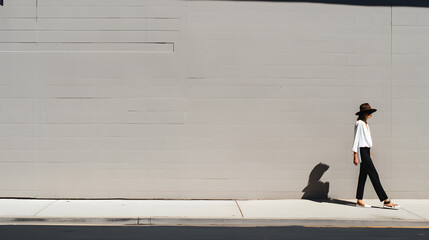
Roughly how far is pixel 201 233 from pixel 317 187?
10.8ft

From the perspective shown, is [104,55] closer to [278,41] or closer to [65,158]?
[65,158]

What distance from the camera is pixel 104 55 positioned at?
9.98 meters

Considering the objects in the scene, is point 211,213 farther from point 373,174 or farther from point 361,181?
point 373,174

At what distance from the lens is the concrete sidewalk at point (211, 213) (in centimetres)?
833

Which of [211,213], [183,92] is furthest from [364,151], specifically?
Answer: [183,92]

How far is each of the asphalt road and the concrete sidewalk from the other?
29 cm

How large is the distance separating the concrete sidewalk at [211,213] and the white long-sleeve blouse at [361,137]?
1110 millimetres

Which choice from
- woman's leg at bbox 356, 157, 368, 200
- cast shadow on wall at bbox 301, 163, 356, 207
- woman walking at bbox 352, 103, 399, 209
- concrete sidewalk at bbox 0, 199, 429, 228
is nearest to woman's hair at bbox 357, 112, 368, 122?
woman walking at bbox 352, 103, 399, 209

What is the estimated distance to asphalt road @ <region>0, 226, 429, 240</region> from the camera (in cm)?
742

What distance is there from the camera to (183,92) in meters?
10.0

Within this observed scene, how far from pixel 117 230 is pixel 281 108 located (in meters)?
3.94

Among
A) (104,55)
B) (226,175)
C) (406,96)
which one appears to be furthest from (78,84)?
(406,96)

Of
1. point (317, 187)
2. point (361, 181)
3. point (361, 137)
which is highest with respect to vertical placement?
point (361, 137)

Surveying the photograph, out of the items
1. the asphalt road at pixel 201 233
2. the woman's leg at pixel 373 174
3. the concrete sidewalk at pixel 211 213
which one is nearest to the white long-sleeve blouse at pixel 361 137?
the woman's leg at pixel 373 174
